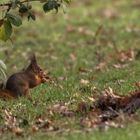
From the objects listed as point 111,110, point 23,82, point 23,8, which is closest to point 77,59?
point 23,82

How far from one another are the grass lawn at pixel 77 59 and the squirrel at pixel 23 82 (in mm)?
159

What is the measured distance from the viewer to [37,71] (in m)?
10.9

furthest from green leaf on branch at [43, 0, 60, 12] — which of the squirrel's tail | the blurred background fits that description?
the blurred background

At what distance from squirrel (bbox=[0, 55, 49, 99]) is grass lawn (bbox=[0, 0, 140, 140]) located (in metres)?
0.16

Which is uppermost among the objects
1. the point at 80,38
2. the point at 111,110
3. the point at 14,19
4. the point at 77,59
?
the point at 14,19

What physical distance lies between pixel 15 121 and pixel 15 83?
1.63 meters

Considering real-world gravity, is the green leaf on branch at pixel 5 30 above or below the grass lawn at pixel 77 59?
above

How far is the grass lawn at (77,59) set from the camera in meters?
8.27

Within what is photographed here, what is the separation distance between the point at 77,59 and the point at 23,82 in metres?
5.27

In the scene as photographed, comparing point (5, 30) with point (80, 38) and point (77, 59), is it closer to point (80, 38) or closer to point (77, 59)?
A: point (77, 59)

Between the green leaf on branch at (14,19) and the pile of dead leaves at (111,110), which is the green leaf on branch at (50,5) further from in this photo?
the pile of dead leaves at (111,110)

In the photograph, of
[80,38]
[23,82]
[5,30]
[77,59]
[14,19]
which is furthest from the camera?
[80,38]

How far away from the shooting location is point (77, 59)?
51.3 feet

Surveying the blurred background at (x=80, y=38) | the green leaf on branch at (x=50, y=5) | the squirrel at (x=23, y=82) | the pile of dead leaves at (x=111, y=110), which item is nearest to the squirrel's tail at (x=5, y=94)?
the squirrel at (x=23, y=82)
